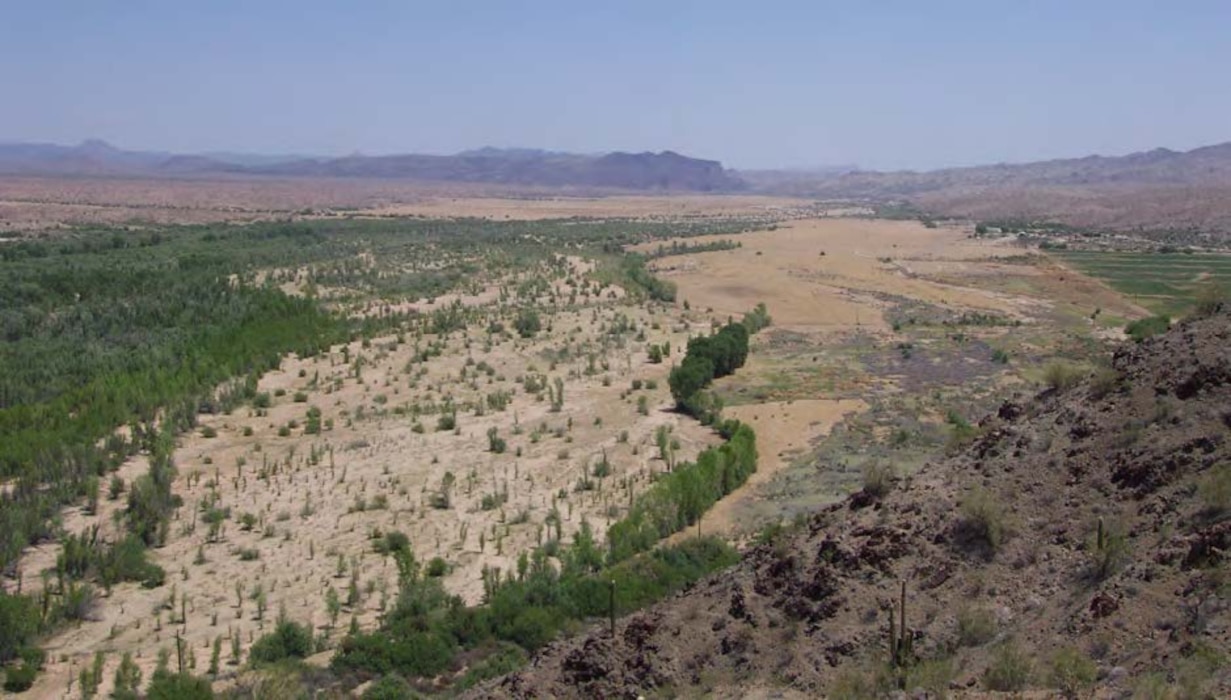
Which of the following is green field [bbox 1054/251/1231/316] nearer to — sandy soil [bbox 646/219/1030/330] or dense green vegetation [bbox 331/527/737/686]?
sandy soil [bbox 646/219/1030/330]

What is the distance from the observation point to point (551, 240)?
282 ft

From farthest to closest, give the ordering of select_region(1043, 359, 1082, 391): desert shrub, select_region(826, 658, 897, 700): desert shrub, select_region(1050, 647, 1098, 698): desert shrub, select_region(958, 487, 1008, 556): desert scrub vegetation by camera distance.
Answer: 1. select_region(1043, 359, 1082, 391): desert shrub
2. select_region(958, 487, 1008, 556): desert scrub vegetation
3. select_region(826, 658, 897, 700): desert shrub
4. select_region(1050, 647, 1098, 698): desert shrub

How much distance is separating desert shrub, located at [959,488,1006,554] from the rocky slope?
17mm

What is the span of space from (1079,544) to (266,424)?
72.1 feet

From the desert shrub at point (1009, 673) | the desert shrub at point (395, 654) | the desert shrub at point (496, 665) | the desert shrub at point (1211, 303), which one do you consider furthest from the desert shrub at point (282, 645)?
the desert shrub at point (1211, 303)

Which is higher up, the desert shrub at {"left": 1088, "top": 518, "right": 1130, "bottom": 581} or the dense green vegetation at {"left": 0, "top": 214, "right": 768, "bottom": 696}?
the desert shrub at {"left": 1088, "top": 518, "right": 1130, "bottom": 581}

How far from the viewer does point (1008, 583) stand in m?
11.2

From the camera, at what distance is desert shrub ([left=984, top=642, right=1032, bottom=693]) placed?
29.4 feet

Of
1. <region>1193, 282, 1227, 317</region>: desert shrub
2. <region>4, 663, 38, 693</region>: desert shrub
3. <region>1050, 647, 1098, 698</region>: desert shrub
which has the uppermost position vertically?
<region>1193, 282, 1227, 317</region>: desert shrub

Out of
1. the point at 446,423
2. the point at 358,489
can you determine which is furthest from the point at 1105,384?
the point at 446,423

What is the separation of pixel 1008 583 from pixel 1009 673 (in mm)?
2247

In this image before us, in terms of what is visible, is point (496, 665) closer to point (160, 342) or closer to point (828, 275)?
point (160, 342)

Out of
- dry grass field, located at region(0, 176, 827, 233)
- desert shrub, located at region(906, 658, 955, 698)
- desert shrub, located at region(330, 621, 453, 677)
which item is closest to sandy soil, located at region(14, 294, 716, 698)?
desert shrub, located at region(330, 621, 453, 677)

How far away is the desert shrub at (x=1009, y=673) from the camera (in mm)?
8953
